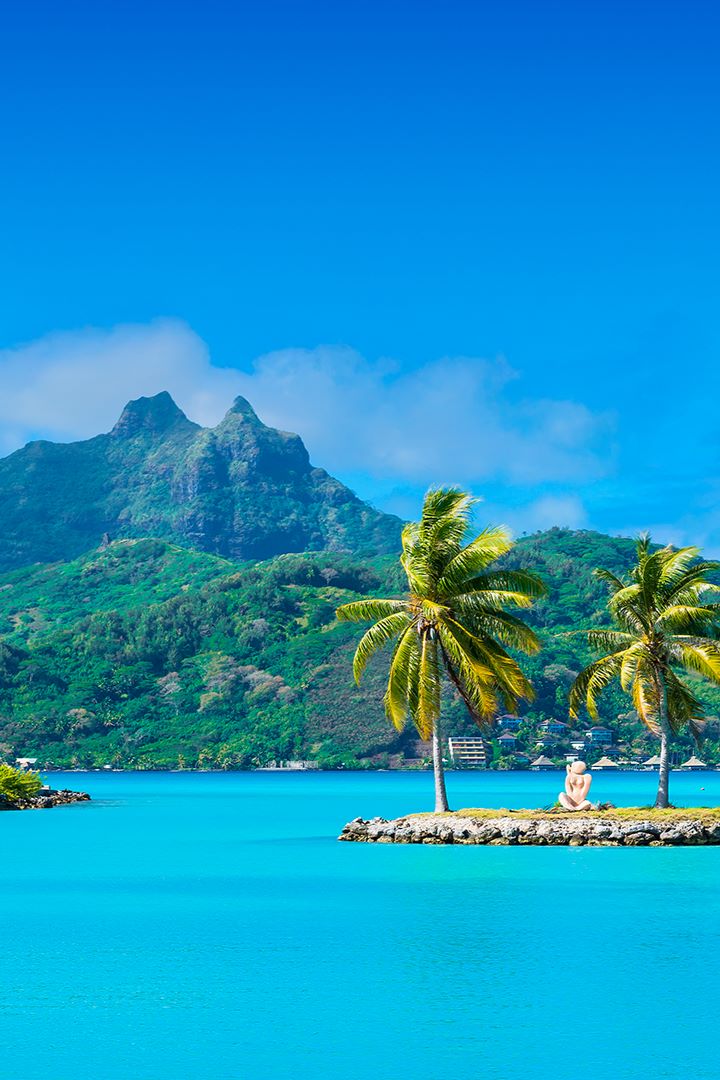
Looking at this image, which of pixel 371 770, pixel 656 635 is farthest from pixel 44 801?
pixel 371 770

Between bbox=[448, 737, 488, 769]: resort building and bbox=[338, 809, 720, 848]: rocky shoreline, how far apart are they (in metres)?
155

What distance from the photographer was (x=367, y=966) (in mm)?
21828

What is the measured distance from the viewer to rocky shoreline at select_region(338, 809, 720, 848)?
39.4 meters

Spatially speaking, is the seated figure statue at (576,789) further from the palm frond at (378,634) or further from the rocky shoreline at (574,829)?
the palm frond at (378,634)

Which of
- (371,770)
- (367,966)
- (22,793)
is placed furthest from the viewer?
(371,770)

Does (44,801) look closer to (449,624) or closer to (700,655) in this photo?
(449,624)

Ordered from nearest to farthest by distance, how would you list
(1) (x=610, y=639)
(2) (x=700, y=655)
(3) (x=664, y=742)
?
(2) (x=700, y=655) → (3) (x=664, y=742) → (1) (x=610, y=639)

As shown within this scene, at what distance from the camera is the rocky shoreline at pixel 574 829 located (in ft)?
129

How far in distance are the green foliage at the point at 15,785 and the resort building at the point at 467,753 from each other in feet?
414

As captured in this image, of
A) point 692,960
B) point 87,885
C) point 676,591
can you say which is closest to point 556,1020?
point 692,960

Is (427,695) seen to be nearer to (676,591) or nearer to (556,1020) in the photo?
(676,591)

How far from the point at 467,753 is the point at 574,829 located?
518 feet

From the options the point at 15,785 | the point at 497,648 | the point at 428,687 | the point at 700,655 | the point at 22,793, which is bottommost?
the point at 22,793

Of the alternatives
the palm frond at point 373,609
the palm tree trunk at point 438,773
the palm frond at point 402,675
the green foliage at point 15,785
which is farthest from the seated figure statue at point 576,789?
the green foliage at point 15,785
